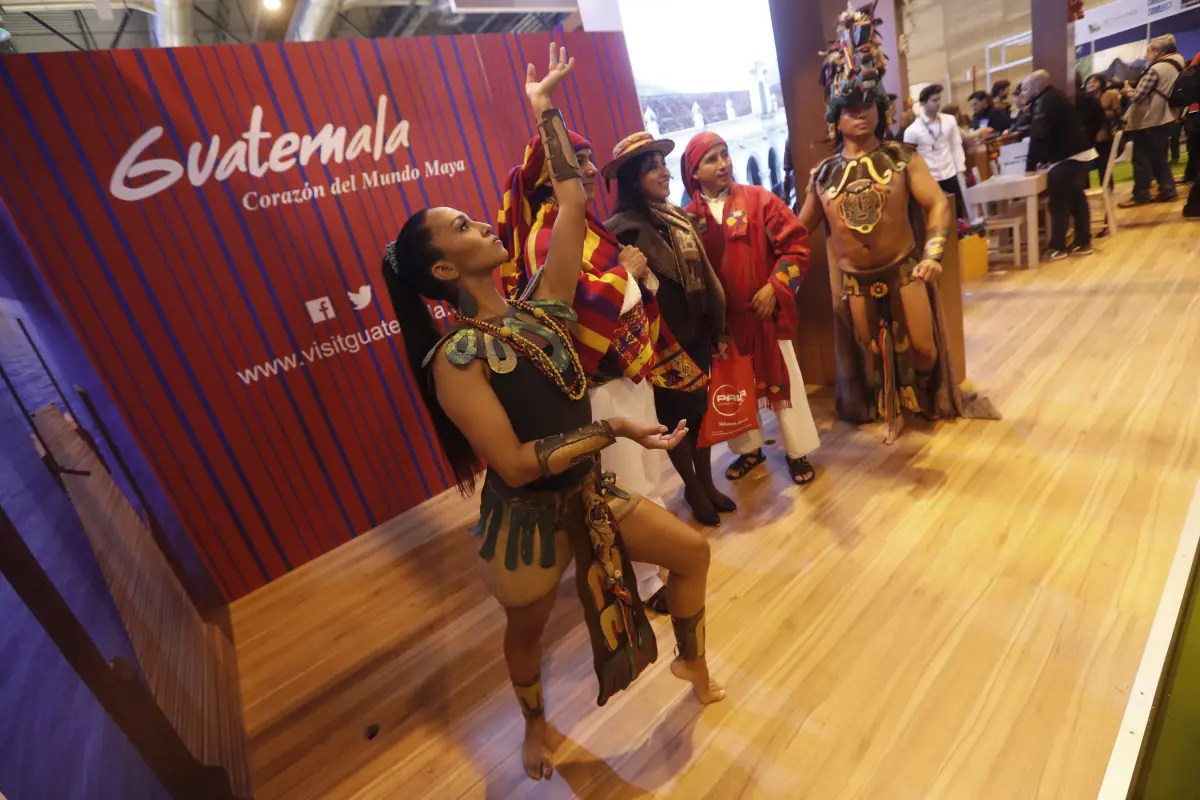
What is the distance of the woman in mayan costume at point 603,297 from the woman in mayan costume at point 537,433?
0.59ft

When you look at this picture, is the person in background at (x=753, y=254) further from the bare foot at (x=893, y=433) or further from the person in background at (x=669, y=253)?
the bare foot at (x=893, y=433)

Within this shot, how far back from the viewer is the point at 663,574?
2.45 metres

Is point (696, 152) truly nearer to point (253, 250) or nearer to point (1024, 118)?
point (253, 250)

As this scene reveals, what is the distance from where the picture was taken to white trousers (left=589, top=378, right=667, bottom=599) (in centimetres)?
194

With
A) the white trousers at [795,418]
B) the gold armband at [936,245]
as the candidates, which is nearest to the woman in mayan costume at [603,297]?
the white trousers at [795,418]

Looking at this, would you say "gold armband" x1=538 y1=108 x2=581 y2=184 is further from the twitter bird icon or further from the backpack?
the backpack

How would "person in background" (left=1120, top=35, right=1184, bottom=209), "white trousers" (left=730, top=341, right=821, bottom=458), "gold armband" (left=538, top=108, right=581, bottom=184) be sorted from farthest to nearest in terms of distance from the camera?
"person in background" (left=1120, top=35, right=1184, bottom=209), "white trousers" (left=730, top=341, right=821, bottom=458), "gold armband" (left=538, top=108, right=581, bottom=184)

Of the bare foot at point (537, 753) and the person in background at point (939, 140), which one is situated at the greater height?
the person in background at point (939, 140)

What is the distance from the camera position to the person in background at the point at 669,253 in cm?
217

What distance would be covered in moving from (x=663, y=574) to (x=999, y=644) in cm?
112

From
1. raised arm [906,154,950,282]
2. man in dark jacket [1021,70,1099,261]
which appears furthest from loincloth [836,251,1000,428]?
man in dark jacket [1021,70,1099,261]

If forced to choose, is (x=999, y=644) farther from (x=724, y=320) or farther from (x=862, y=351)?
(x=862, y=351)

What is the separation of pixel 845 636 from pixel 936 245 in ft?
5.40

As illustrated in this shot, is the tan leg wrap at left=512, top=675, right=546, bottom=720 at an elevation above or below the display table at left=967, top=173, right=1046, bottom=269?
below
